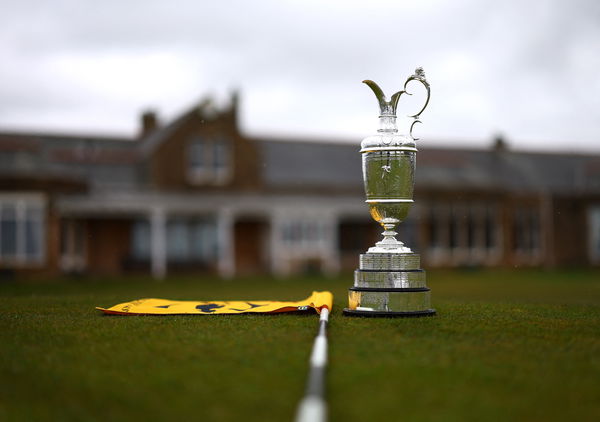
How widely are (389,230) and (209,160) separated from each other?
27.5 meters

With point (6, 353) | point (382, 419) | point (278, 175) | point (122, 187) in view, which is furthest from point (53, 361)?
point (278, 175)

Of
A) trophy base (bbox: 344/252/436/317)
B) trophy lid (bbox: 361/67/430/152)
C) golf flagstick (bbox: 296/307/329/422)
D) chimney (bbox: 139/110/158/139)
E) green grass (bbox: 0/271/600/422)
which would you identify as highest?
chimney (bbox: 139/110/158/139)

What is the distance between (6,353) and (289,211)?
29.7m

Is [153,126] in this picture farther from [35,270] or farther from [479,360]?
[479,360]

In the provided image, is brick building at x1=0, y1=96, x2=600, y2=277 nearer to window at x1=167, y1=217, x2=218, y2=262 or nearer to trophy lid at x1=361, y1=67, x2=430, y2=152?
window at x1=167, y1=217, x2=218, y2=262

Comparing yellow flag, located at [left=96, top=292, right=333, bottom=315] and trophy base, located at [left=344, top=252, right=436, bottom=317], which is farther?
yellow flag, located at [left=96, top=292, right=333, bottom=315]

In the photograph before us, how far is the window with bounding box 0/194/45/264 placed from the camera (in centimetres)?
2864

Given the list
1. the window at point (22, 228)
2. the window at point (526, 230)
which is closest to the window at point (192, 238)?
the window at point (22, 228)

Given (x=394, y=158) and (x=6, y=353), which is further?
(x=394, y=158)

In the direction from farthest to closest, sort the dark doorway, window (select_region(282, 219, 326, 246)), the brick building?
the dark doorway
window (select_region(282, 219, 326, 246))
the brick building

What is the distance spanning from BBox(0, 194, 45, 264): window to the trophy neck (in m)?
23.4

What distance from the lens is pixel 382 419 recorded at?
3.70 metres

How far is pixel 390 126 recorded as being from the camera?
25.7 ft

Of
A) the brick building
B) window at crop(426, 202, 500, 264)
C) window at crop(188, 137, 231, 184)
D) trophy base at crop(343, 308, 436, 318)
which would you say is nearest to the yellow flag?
trophy base at crop(343, 308, 436, 318)
